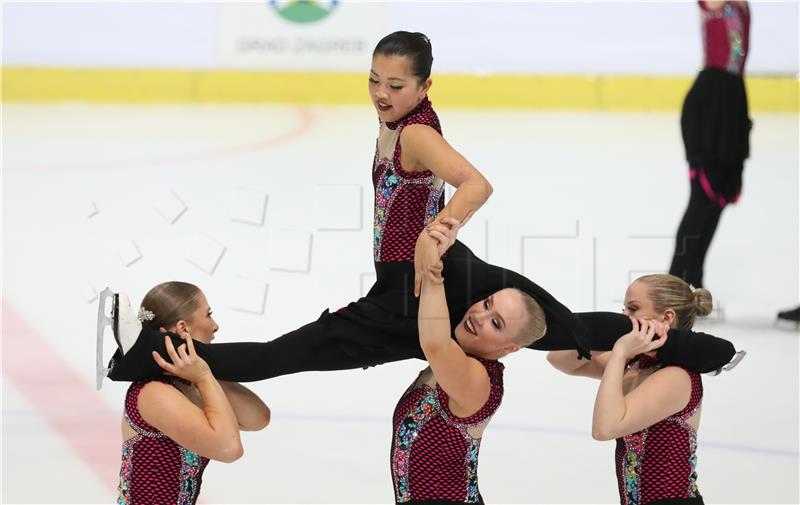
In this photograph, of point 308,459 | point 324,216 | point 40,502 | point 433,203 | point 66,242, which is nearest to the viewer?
point 433,203

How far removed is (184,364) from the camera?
8.85 ft

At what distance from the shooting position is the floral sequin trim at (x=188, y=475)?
9.07 feet

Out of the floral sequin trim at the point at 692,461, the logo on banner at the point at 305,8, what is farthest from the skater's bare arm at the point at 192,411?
the logo on banner at the point at 305,8

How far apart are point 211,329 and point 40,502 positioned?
3.51 feet

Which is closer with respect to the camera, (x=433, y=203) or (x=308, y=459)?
(x=433, y=203)

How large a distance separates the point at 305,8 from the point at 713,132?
13.9 feet

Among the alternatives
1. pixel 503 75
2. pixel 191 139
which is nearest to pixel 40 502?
pixel 191 139

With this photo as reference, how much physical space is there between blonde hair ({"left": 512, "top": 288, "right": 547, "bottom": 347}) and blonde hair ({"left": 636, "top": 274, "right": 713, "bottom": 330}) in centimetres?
38

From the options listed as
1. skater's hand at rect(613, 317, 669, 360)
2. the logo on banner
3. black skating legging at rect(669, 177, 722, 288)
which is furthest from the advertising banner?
skater's hand at rect(613, 317, 669, 360)

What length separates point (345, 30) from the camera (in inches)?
373

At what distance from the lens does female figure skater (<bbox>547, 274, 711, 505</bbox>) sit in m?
2.74

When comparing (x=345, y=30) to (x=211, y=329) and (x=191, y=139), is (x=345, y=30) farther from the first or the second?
(x=211, y=329)

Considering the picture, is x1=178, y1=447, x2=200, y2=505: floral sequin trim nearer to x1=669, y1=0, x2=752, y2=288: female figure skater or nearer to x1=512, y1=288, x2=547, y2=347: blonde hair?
x1=512, y1=288, x2=547, y2=347: blonde hair

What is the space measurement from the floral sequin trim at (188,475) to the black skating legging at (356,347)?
0.21 metres
